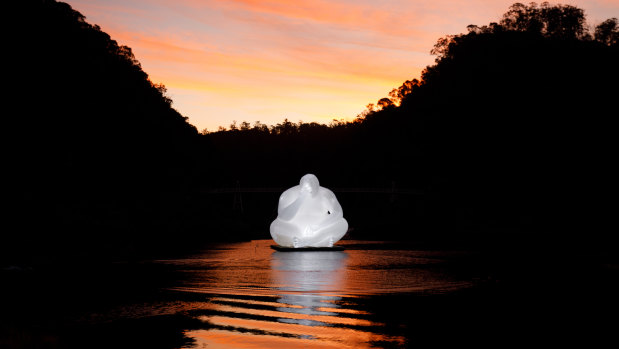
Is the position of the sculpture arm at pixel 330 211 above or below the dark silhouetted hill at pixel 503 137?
below

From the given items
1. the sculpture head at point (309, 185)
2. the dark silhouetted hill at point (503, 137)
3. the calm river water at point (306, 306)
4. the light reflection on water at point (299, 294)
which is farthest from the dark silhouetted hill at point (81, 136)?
the dark silhouetted hill at point (503, 137)

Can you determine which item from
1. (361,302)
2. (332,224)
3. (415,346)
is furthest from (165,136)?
(415,346)

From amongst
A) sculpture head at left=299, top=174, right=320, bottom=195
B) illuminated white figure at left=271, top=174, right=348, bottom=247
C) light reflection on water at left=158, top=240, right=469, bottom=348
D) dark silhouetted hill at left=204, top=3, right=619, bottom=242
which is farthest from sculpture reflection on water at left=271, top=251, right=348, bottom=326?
dark silhouetted hill at left=204, top=3, right=619, bottom=242

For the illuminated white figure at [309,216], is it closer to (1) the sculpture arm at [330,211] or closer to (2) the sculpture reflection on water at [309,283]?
(1) the sculpture arm at [330,211]

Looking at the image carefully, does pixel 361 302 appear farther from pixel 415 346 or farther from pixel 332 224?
pixel 332 224

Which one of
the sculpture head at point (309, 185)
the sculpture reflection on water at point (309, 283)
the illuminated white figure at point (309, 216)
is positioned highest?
the sculpture head at point (309, 185)

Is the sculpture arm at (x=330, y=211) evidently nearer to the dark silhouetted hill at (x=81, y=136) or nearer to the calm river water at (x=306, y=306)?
the calm river water at (x=306, y=306)

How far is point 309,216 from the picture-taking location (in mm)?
46438

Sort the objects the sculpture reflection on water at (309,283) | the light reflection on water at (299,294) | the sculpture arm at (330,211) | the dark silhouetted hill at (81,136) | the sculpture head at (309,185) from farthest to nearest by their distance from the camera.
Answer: the dark silhouetted hill at (81,136) < the sculpture arm at (330,211) < the sculpture head at (309,185) < the sculpture reflection on water at (309,283) < the light reflection on water at (299,294)

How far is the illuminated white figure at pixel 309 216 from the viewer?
45969 millimetres

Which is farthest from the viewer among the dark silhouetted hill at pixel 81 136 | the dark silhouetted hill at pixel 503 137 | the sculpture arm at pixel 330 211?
the dark silhouetted hill at pixel 503 137

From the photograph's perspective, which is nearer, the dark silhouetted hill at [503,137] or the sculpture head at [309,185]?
the sculpture head at [309,185]

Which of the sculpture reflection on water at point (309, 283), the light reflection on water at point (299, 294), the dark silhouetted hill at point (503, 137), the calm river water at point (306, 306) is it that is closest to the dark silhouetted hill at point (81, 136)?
the sculpture reflection on water at point (309, 283)

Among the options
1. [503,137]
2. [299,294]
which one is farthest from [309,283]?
[503,137]
